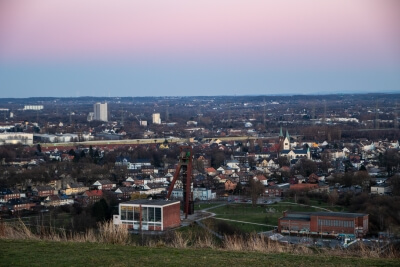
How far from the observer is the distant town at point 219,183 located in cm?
1639

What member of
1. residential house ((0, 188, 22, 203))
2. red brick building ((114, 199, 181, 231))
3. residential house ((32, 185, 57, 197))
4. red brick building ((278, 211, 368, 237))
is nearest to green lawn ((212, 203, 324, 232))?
red brick building ((278, 211, 368, 237))

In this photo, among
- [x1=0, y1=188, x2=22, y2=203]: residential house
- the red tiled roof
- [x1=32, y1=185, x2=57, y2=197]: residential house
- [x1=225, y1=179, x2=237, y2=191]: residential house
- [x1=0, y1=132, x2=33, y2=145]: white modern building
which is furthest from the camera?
[x1=0, y1=132, x2=33, y2=145]: white modern building

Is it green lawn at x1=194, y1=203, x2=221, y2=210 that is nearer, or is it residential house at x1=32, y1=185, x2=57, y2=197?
green lawn at x1=194, y1=203, x2=221, y2=210

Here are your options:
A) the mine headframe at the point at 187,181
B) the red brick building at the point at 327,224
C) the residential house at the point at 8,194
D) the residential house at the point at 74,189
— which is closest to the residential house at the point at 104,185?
the residential house at the point at 74,189

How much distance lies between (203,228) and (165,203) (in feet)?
4.32

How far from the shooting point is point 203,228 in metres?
16.0

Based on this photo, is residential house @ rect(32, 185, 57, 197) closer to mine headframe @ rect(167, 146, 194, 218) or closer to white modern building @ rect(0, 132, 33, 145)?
mine headframe @ rect(167, 146, 194, 218)

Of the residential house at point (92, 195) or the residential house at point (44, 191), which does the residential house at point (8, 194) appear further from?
the residential house at point (92, 195)

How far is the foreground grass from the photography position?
521 cm

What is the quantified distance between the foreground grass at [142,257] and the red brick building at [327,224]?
1019 centimetres

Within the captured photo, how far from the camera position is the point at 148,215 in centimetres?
1659

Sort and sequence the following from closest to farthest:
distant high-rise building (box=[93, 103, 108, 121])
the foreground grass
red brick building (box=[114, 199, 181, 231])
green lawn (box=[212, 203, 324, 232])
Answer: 1. the foreground grass
2. red brick building (box=[114, 199, 181, 231])
3. green lawn (box=[212, 203, 324, 232])
4. distant high-rise building (box=[93, 103, 108, 121])

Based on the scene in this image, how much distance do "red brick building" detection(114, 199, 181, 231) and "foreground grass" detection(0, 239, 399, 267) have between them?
10.4 m

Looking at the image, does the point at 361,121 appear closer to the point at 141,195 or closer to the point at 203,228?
the point at 141,195
